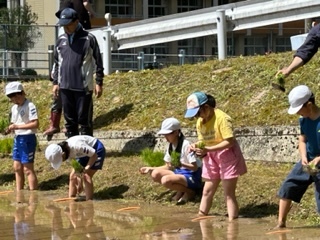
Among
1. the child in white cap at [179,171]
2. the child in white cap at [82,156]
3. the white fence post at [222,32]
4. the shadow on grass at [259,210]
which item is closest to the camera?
the shadow on grass at [259,210]

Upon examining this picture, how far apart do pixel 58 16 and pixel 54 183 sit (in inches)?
104

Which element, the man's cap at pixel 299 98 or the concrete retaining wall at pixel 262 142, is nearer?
the man's cap at pixel 299 98

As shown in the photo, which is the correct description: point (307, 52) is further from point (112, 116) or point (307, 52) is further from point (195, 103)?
point (112, 116)

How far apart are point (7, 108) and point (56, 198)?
5.28 m

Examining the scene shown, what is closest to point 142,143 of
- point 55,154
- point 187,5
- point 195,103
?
point 55,154

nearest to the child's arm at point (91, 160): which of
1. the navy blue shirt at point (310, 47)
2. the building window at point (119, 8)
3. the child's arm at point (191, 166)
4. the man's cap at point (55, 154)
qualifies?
the man's cap at point (55, 154)

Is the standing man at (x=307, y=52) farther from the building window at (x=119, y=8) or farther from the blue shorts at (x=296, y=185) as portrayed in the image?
the building window at (x=119, y=8)

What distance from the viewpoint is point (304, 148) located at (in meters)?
8.24

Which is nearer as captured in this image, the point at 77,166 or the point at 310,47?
the point at 310,47

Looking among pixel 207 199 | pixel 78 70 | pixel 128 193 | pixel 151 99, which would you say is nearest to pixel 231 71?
pixel 151 99

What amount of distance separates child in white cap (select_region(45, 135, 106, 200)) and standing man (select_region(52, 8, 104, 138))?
105 cm

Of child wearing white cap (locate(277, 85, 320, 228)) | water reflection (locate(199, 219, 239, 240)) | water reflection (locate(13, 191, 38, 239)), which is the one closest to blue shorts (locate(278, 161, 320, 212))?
child wearing white cap (locate(277, 85, 320, 228))

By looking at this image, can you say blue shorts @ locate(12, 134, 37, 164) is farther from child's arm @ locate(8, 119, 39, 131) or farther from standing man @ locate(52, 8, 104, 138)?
standing man @ locate(52, 8, 104, 138)

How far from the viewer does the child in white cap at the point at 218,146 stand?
9195 millimetres
